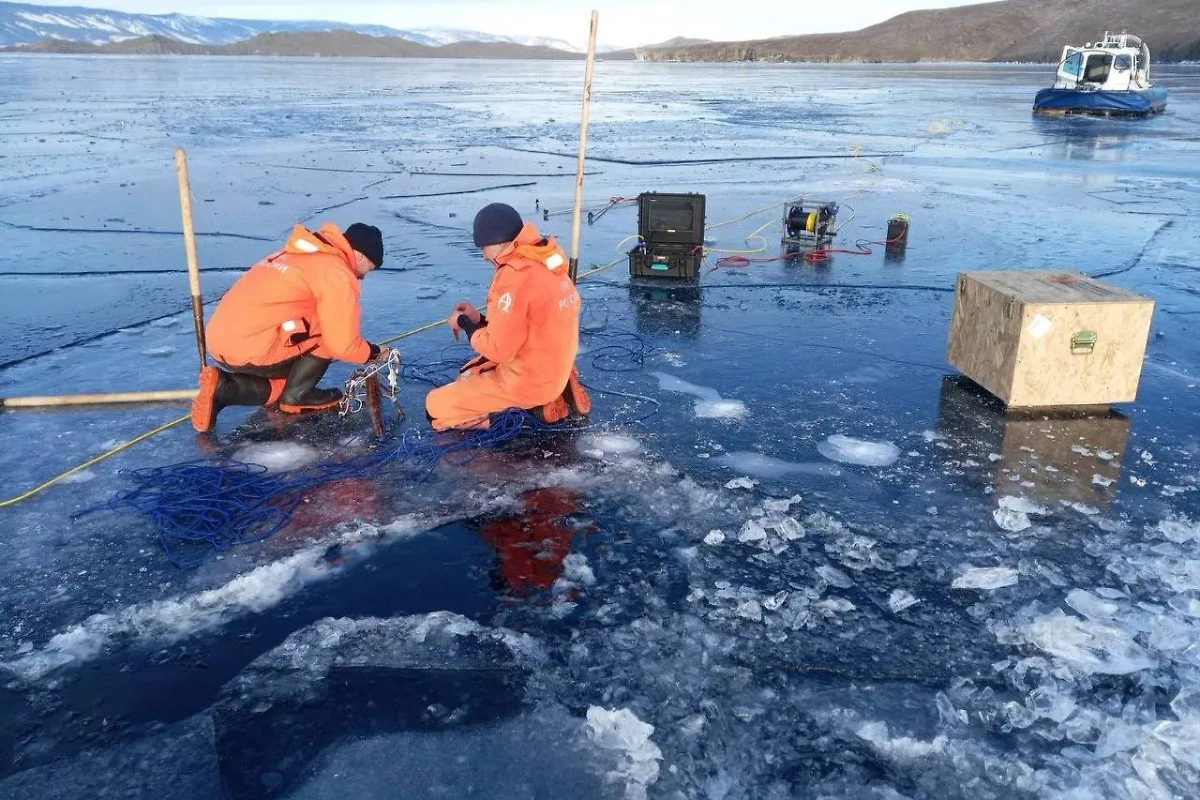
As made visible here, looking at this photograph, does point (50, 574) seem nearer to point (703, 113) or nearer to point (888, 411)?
point (888, 411)

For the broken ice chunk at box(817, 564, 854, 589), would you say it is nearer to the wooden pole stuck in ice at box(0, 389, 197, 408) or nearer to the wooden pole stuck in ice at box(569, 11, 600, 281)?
the wooden pole stuck in ice at box(569, 11, 600, 281)

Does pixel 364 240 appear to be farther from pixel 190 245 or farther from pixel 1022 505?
pixel 1022 505

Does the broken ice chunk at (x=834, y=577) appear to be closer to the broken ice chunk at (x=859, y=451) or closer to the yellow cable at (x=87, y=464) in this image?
the broken ice chunk at (x=859, y=451)

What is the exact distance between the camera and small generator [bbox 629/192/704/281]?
27.7ft

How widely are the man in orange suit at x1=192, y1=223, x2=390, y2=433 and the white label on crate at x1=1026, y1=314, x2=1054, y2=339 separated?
12.6 feet

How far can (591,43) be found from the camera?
7.07 meters

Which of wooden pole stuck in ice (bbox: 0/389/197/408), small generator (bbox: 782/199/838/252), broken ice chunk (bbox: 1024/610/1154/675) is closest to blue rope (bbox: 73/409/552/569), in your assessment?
→ wooden pole stuck in ice (bbox: 0/389/197/408)

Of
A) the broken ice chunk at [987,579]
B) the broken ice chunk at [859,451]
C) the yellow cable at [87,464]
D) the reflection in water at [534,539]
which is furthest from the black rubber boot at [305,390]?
the broken ice chunk at [987,579]

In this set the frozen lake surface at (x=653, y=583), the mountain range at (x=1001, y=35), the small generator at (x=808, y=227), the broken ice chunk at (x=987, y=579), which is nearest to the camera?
the frozen lake surface at (x=653, y=583)

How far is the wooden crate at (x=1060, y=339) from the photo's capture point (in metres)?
5.09

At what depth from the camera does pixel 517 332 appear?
4.84 meters

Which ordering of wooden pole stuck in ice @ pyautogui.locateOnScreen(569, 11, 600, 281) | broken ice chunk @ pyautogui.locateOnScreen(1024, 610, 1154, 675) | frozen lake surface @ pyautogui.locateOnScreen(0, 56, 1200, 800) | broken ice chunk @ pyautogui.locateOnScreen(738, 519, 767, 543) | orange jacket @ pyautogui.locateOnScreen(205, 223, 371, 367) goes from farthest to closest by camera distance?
wooden pole stuck in ice @ pyautogui.locateOnScreen(569, 11, 600, 281)
orange jacket @ pyautogui.locateOnScreen(205, 223, 371, 367)
broken ice chunk @ pyautogui.locateOnScreen(738, 519, 767, 543)
broken ice chunk @ pyautogui.locateOnScreen(1024, 610, 1154, 675)
frozen lake surface @ pyautogui.locateOnScreen(0, 56, 1200, 800)

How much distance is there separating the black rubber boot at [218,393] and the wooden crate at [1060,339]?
4618 millimetres

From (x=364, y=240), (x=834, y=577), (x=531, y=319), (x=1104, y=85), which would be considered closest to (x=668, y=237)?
(x=531, y=319)
